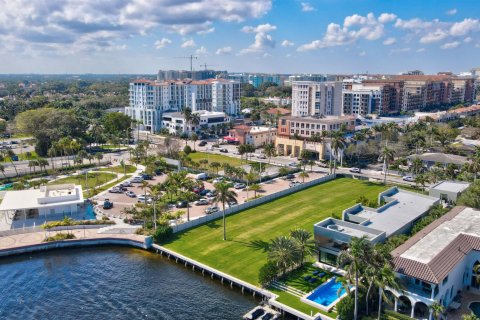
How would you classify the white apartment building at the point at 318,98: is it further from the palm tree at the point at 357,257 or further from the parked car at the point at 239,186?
the palm tree at the point at 357,257

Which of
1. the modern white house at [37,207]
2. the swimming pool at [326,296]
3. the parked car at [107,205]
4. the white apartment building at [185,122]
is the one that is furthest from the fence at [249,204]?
the white apartment building at [185,122]

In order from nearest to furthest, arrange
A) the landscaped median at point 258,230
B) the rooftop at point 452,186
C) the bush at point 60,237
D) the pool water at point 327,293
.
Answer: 1. the pool water at point 327,293
2. the landscaped median at point 258,230
3. the bush at point 60,237
4. the rooftop at point 452,186

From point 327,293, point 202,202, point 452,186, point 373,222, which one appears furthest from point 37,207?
point 452,186

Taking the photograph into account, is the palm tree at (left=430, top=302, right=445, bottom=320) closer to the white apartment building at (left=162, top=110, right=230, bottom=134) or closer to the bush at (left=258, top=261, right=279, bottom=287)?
the bush at (left=258, top=261, right=279, bottom=287)

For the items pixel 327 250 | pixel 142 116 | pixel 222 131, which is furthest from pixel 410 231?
pixel 142 116

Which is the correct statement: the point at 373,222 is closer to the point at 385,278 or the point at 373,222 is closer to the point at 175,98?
the point at 385,278

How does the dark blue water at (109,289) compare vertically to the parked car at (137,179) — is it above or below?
below
